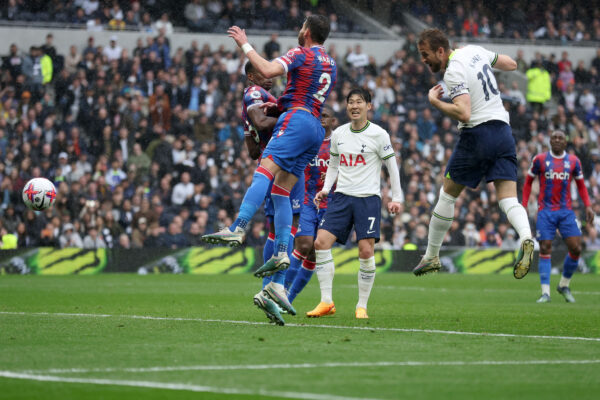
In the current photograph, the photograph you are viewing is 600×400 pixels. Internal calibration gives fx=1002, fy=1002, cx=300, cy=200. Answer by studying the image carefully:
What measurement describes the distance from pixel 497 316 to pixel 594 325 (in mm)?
1467

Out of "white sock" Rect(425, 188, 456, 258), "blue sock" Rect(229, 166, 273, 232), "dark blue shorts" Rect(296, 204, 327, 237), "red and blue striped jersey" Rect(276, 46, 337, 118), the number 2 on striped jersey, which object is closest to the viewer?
"blue sock" Rect(229, 166, 273, 232)

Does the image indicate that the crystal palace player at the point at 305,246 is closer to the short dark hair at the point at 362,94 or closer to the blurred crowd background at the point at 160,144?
the short dark hair at the point at 362,94

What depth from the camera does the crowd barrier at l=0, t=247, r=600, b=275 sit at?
22250 millimetres

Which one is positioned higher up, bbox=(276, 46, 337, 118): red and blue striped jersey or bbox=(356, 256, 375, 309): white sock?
bbox=(276, 46, 337, 118): red and blue striped jersey

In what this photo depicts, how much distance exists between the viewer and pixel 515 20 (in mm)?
36938

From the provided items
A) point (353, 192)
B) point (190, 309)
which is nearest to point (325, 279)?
point (353, 192)

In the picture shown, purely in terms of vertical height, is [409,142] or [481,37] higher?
[481,37]

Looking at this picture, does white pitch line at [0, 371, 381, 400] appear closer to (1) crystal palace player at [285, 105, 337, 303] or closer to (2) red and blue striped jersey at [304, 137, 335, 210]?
(1) crystal palace player at [285, 105, 337, 303]

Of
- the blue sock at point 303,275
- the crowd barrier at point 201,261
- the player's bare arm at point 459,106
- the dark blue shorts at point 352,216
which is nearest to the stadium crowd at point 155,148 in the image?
the crowd barrier at point 201,261

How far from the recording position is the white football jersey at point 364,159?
1113 cm

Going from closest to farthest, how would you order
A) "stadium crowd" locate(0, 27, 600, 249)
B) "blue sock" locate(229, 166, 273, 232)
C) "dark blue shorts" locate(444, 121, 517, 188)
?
"blue sock" locate(229, 166, 273, 232) < "dark blue shorts" locate(444, 121, 517, 188) < "stadium crowd" locate(0, 27, 600, 249)

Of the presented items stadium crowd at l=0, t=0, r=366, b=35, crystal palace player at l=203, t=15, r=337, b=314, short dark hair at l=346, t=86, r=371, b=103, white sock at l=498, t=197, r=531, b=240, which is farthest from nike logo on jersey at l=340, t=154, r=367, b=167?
stadium crowd at l=0, t=0, r=366, b=35

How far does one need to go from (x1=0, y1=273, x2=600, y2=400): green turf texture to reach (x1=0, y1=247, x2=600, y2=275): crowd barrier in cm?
758

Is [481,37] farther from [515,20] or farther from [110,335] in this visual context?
[110,335]
